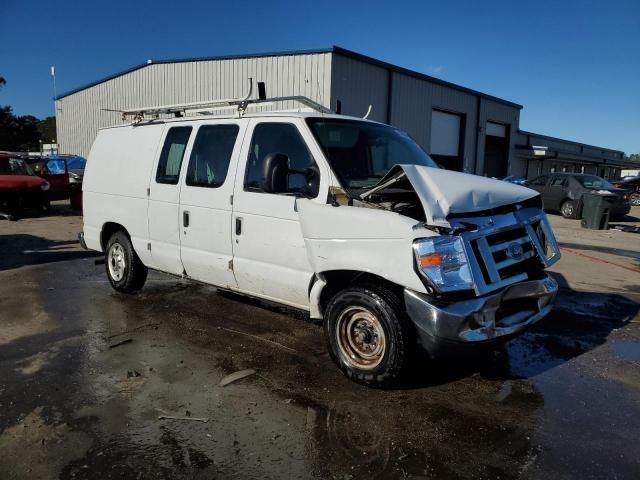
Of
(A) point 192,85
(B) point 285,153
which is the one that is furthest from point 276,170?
(A) point 192,85

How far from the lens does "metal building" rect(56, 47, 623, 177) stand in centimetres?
1961

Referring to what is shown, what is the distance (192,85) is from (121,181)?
18.6m

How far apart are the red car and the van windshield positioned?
Result: 44.0ft

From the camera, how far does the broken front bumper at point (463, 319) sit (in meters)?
3.32

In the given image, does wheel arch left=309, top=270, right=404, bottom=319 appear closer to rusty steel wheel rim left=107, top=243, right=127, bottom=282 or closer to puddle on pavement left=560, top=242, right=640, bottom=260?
rusty steel wheel rim left=107, top=243, right=127, bottom=282

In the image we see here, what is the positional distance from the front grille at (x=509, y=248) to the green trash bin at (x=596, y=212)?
12805 mm

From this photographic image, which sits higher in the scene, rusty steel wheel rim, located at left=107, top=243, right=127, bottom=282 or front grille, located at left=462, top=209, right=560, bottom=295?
front grille, located at left=462, top=209, right=560, bottom=295

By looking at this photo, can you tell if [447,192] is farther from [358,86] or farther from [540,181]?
[358,86]

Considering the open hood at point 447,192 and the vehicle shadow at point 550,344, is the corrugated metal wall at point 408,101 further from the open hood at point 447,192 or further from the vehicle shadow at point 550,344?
the open hood at point 447,192

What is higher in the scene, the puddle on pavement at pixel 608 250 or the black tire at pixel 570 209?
the black tire at pixel 570 209

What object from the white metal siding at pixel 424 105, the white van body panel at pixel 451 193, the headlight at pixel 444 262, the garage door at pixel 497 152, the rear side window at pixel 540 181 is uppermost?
the white metal siding at pixel 424 105

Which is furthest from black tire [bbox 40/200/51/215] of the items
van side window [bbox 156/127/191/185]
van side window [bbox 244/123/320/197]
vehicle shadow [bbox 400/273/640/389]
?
vehicle shadow [bbox 400/273/640/389]

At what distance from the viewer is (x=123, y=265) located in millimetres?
6340

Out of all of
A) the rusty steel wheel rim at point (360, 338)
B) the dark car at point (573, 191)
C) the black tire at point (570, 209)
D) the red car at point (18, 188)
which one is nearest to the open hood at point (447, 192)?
the rusty steel wheel rim at point (360, 338)
